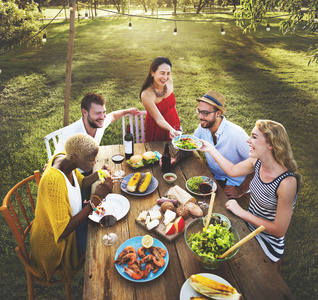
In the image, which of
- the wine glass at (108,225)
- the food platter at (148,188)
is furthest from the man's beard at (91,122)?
the wine glass at (108,225)

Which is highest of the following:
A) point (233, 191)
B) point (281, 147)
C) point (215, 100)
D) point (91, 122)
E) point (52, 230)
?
point (215, 100)

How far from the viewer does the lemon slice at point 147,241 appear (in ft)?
6.33

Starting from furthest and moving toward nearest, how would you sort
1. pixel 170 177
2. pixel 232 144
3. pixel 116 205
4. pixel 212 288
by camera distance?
pixel 232 144, pixel 170 177, pixel 116 205, pixel 212 288

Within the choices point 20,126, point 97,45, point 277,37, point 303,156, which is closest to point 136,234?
point 303,156

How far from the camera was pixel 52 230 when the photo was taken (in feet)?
7.36

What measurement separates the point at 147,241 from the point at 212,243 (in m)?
0.51

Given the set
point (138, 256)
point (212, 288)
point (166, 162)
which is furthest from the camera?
point (166, 162)

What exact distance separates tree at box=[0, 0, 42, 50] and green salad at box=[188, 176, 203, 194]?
403 inches

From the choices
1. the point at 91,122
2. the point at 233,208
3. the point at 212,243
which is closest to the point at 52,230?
the point at 212,243

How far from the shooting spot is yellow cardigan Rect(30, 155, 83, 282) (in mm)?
2064

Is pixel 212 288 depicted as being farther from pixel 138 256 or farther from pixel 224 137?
pixel 224 137

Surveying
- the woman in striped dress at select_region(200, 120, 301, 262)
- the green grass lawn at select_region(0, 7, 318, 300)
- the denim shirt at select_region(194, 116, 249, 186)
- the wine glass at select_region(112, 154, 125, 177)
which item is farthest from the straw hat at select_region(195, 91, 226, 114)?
the green grass lawn at select_region(0, 7, 318, 300)

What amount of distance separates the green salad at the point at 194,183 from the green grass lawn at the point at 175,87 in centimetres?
197

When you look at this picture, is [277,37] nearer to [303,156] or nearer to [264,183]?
[303,156]
